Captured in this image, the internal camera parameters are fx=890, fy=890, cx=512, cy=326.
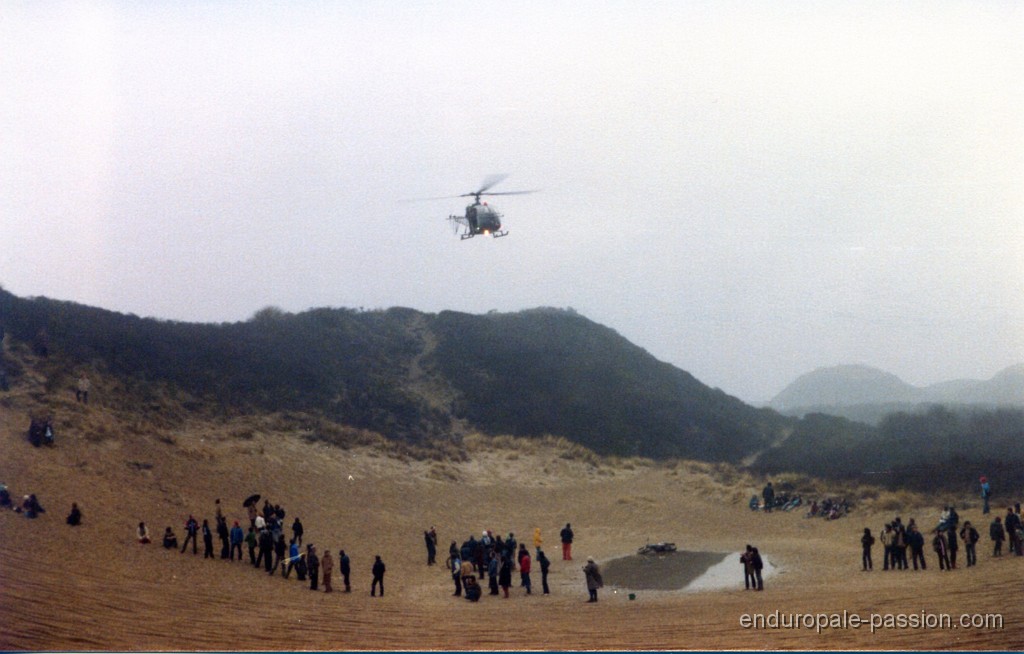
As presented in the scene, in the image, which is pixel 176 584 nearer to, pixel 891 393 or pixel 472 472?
pixel 472 472

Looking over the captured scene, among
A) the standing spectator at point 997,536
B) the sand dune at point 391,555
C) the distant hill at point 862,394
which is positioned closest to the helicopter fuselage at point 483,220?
the sand dune at point 391,555

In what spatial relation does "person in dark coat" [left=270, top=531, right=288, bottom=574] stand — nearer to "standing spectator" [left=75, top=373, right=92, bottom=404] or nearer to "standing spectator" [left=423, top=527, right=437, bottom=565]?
"standing spectator" [left=423, top=527, right=437, bottom=565]

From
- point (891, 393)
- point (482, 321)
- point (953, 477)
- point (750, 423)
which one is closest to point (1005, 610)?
point (953, 477)

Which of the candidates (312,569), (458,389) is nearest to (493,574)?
(312,569)

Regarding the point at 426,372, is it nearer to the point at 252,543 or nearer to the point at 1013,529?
the point at 252,543

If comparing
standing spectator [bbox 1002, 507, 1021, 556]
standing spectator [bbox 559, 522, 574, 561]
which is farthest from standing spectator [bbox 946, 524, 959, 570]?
standing spectator [bbox 559, 522, 574, 561]

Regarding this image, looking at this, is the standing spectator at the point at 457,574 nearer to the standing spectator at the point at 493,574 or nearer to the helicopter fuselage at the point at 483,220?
the standing spectator at the point at 493,574
